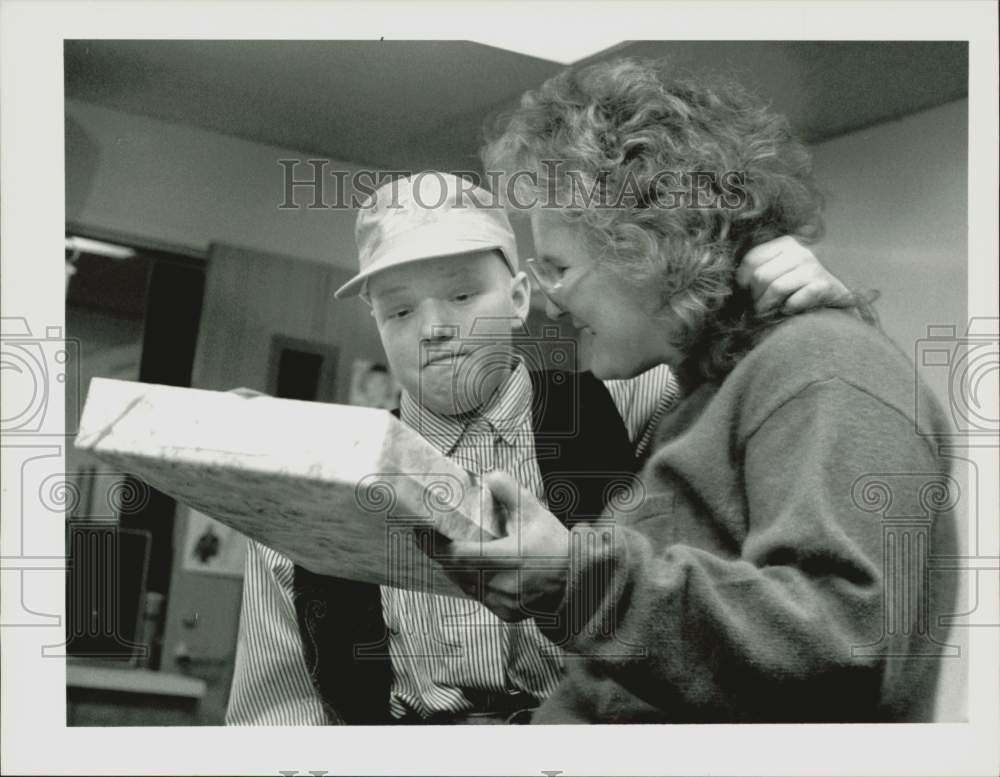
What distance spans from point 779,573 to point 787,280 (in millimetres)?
288

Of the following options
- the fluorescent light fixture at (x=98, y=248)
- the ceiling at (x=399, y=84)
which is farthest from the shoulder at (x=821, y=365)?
the fluorescent light fixture at (x=98, y=248)

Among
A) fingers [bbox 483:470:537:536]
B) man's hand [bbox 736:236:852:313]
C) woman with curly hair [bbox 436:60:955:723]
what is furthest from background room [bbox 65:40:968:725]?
fingers [bbox 483:470:537:536]

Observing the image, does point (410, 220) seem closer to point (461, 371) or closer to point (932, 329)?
point (461, 371)

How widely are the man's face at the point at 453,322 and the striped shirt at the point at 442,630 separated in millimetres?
22

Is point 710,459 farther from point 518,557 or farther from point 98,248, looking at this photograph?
point 98,248

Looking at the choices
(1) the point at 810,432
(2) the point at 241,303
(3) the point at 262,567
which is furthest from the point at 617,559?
(2) the point at 241,303

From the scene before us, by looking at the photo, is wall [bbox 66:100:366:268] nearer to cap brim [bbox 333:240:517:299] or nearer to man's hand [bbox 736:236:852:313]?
cap brim [bbox 333:240:517:299]

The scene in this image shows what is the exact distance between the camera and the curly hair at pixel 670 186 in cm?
116

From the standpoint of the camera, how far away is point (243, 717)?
133 cm

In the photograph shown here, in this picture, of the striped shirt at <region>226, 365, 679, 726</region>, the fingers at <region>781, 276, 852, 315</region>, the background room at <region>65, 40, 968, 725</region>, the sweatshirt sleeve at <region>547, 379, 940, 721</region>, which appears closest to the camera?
the sweatshirt sleeve at <region>547, 379, 940, 721</region>

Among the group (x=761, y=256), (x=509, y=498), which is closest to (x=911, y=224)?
(x=761, y=256)

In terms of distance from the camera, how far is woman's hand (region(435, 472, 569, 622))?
992mm

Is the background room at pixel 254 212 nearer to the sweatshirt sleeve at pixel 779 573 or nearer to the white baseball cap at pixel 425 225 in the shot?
the white baseball cap at pixel 425 225

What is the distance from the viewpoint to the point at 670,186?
1196 mm
